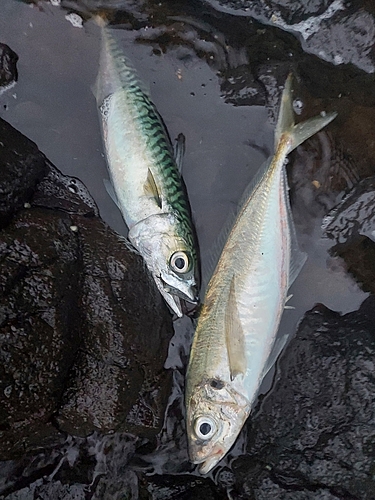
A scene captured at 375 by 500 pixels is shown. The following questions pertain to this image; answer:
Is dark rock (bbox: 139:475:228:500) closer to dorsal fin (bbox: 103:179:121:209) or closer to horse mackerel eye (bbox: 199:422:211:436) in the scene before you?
horse mackerel eye (bbox: 199:422:211:436)

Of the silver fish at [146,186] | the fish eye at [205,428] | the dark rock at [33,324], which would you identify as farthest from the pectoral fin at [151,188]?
the fish eye at [205,428]

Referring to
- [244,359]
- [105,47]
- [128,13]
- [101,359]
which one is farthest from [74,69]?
[244,359]

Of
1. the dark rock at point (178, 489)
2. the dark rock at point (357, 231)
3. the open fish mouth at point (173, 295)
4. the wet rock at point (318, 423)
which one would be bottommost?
the dark rock at point (178, 489)

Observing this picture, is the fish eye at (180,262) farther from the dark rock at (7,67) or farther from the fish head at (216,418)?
the dark rock at (7,67)

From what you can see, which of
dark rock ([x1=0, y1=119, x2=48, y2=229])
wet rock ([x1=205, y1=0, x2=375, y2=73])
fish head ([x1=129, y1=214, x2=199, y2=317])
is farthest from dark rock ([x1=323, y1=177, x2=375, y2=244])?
dark rock ([x1=0, y1=119, x2=48, y2=229])

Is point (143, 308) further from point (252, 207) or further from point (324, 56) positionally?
point (324, 56)

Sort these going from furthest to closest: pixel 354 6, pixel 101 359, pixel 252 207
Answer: pixel 354 6
pixel 252 207
pixel 101 359
